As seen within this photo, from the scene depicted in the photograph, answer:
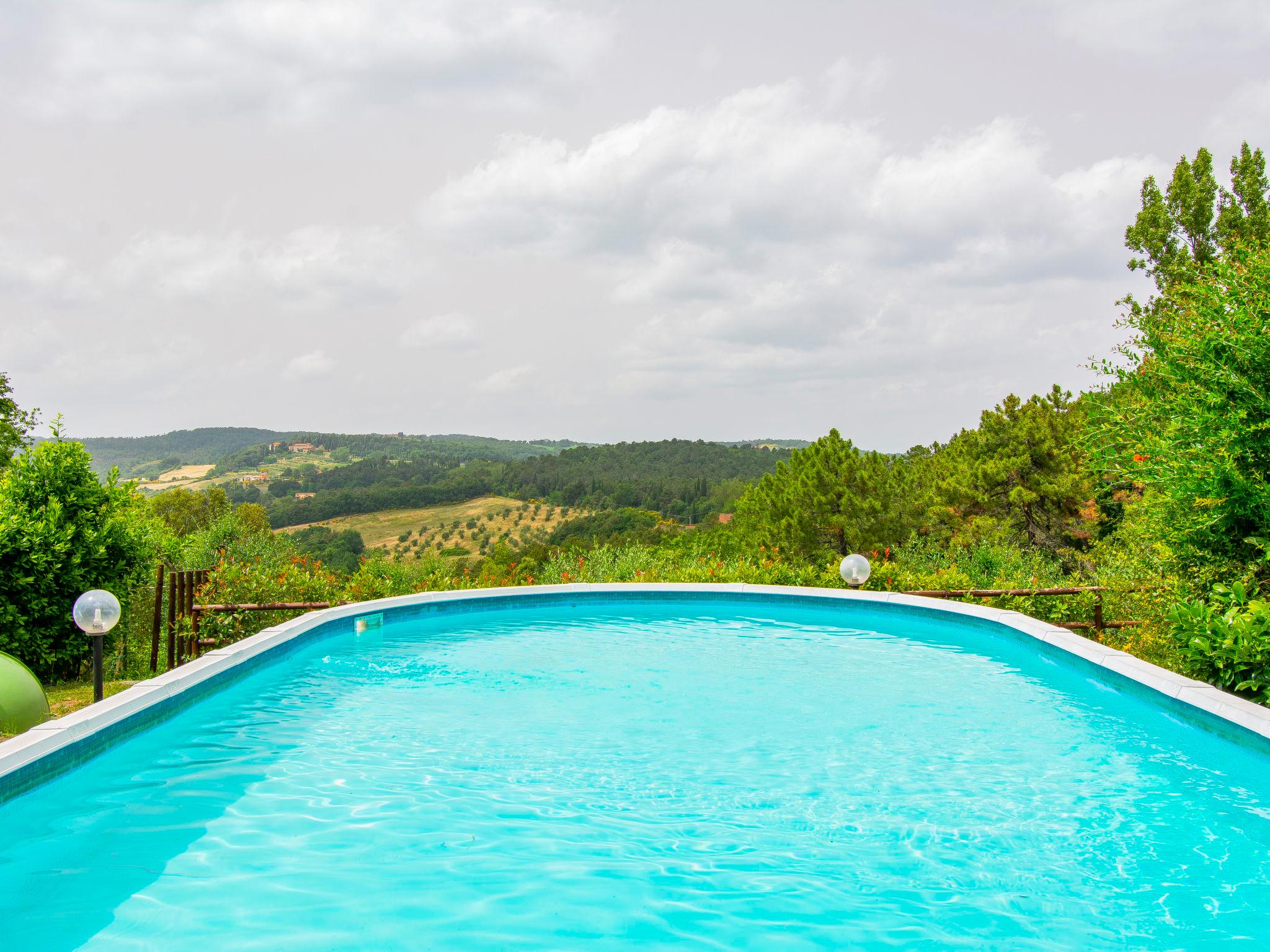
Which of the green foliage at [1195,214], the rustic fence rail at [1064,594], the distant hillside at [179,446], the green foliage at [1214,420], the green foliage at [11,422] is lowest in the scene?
the rustic fence rail at [1064,594]

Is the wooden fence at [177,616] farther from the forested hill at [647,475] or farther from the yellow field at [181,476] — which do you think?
the yellow field at [181,476]

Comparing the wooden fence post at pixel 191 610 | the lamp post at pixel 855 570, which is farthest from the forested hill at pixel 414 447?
the wooden fence post at pixel 191 610

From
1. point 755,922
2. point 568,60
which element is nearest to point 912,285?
point 568,60

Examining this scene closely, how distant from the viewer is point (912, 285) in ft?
72.4

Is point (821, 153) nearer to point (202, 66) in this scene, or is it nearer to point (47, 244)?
point (202, 66)

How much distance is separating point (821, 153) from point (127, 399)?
75.3 feet

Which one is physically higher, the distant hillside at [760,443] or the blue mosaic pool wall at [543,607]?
the distant hillside at [760,443]

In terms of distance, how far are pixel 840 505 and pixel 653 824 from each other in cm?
1788

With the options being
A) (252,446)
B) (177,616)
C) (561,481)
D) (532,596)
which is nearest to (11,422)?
(177,616)

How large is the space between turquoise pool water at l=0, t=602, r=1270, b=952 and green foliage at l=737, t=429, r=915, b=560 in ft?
47.7

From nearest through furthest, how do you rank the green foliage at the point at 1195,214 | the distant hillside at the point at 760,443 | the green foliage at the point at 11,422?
the green foliage at the point at 1195,214
the green foliage at the point at 11,422
the distant hillside at the point at 760,443

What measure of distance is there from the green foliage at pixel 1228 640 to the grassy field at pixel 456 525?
48.7 metres

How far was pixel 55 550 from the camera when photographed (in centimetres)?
700

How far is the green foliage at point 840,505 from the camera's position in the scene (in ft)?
67.3
